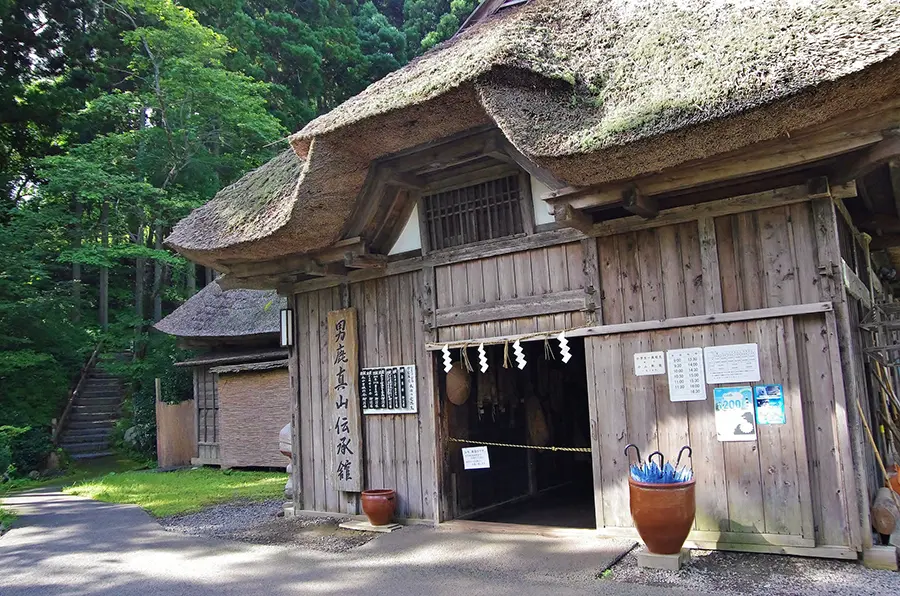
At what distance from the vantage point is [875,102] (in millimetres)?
4641

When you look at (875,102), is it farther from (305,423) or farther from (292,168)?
(305,423)

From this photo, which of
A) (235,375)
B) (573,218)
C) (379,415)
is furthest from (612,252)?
(235,375)

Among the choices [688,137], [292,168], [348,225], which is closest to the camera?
[688,137]

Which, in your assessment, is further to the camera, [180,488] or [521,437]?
[180,488]

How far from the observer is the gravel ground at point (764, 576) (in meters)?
4.79

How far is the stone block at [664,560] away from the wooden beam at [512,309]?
238cm

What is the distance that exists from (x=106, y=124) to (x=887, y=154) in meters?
23.1

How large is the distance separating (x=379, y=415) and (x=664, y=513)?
389cm

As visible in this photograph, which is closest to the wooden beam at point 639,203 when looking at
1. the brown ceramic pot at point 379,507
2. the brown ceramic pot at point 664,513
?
the brown ceramic pot at point 664,513

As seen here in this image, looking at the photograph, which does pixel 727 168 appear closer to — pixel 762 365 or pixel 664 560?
pixel 762 365

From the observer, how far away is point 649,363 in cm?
627

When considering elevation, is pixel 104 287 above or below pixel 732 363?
above

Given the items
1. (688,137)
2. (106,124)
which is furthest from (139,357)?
(688,137)

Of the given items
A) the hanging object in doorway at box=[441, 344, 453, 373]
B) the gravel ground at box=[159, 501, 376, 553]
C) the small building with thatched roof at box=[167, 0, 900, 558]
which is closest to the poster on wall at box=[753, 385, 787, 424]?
the small building with thatched roof at box=[167, 0, 900, 558]
